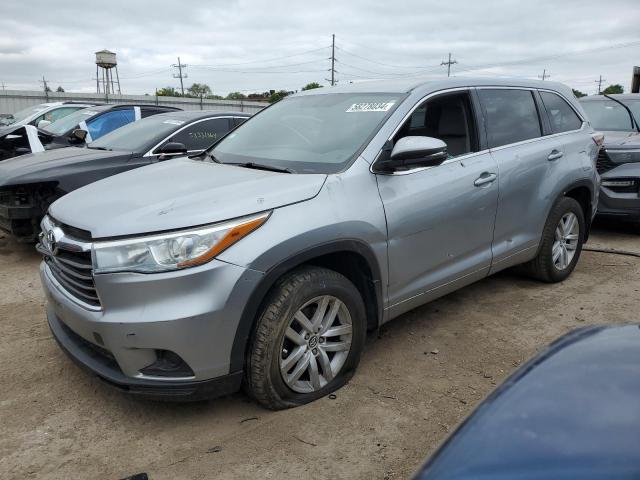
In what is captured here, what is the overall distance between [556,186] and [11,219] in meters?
4.94

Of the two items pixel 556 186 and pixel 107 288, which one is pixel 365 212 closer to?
pixel 107 288

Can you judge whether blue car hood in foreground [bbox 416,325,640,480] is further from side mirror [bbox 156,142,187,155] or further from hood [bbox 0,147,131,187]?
hood [bbox 0,147,131,187]

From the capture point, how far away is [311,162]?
311 cm

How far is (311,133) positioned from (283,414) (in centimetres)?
174

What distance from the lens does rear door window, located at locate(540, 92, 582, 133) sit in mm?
4535

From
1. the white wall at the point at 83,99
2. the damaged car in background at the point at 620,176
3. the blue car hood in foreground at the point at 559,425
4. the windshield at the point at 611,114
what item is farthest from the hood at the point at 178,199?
the white wall at the point at 83,99

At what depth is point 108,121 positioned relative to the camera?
7.82 metres

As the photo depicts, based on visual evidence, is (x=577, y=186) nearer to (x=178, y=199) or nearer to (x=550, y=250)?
(x=550, y=250)

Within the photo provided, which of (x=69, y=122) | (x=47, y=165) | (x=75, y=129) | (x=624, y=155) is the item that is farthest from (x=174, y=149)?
(x=624, y=155)

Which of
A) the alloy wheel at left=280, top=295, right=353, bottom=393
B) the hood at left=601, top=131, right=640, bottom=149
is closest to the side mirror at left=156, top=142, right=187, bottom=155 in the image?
the alloy wheel at left=280, top=295, right=353, bottom=393

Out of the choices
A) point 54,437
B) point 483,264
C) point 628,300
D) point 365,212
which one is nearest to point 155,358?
point 54,437

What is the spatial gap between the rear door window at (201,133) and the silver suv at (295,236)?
2.12m

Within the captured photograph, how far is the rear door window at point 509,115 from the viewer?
3.93 metres

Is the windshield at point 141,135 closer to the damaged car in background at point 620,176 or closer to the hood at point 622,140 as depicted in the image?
the damaged car in background at point 620,176
